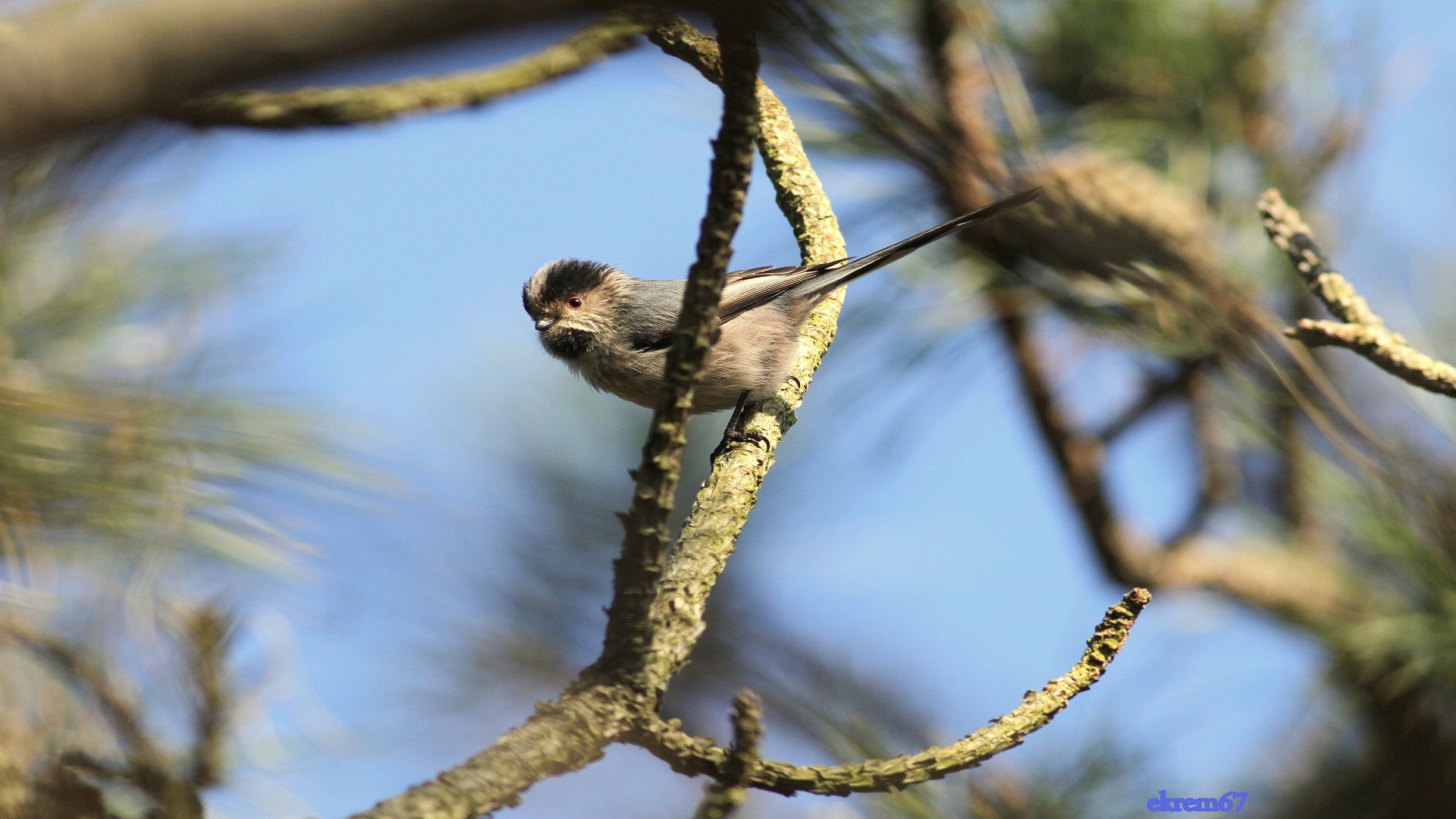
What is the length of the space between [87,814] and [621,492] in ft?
9.62

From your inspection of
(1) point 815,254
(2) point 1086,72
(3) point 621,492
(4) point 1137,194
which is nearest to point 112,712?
(1) point 815,254

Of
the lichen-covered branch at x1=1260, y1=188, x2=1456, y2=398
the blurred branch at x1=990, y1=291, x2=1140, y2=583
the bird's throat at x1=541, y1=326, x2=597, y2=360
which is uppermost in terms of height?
the bird's throat at x1=541, y1=326, x2=597, y2=360

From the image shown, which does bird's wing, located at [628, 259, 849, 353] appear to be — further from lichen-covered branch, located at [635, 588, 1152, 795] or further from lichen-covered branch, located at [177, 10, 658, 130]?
lichen-covered branch, located at [635, 588, 1152, 795]

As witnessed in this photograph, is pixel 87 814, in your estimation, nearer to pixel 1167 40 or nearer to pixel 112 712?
pixel 112 712

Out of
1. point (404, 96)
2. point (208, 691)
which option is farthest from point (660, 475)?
point (404, 96)

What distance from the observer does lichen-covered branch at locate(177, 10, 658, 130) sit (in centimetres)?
228

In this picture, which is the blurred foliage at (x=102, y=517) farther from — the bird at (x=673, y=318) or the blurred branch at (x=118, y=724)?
the bird at (x=673, y=318)

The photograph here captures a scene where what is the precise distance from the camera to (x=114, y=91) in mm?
840

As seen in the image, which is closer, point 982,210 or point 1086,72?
point 982,210

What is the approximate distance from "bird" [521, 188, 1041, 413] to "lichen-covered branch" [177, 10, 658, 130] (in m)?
0.74

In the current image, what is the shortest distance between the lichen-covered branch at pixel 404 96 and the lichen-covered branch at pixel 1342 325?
1.53m

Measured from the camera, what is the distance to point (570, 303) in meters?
3.68

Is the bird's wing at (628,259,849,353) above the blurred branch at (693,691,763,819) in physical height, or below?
above

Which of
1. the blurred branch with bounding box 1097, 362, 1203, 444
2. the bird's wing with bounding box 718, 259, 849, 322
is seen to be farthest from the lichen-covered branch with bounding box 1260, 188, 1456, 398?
the blurred branch with bounding box 1097, 362, 1203, 444
